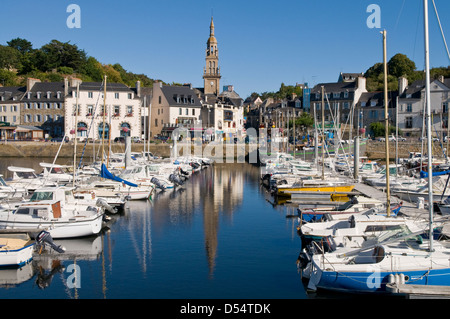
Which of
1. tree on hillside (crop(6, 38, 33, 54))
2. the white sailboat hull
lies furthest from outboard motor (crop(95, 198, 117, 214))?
tree on hillside (crop(6, 38, 33, 54))

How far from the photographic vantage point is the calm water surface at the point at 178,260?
17750mm

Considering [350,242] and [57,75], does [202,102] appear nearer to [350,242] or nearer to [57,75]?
[57,75]

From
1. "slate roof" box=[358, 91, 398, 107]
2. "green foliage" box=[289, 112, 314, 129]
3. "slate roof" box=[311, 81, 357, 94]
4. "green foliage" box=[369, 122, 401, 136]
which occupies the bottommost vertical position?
"green foliage" box=[369, 122, 401, 136]

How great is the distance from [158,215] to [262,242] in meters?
9.40

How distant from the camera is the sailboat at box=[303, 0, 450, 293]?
16.0m

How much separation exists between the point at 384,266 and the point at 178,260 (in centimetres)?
939

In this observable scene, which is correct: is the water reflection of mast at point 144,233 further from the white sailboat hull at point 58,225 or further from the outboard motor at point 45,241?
the outboard motor at point 45,241

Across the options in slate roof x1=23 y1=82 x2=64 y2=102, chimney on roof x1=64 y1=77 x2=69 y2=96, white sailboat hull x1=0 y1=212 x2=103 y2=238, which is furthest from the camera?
slate roof x1=23 y1=82 x2=64 y2=102

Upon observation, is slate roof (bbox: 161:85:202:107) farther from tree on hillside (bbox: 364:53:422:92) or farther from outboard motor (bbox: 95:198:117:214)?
outboard motor (bbox: 95:198:117:214)

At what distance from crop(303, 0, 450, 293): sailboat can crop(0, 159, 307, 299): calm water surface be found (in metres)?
1.33

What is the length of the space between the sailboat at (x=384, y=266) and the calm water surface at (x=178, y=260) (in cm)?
133

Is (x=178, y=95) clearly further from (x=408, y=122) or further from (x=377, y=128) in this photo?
(x=408, y=122)

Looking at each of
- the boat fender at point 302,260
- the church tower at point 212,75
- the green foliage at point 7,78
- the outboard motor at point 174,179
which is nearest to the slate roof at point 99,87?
the church tower at point 212,75
